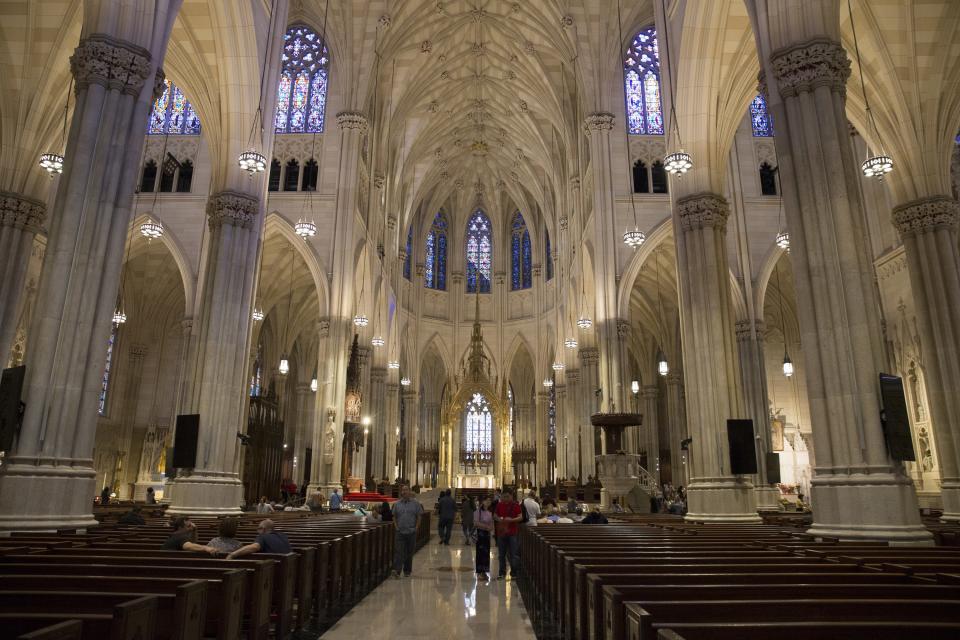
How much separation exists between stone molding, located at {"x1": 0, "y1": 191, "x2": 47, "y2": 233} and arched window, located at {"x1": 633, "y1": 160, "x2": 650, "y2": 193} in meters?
20.1

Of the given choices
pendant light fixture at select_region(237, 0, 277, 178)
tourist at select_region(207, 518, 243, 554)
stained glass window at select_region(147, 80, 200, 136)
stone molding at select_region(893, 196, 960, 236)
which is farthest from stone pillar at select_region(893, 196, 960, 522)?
stained glass window at select_region(147, 80, 200, 136)

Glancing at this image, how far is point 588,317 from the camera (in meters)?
28.9

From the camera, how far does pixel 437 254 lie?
46.8 meters

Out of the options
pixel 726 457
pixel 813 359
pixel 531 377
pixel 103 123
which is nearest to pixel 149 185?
pixel 103 123

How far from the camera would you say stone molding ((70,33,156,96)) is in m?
9.43

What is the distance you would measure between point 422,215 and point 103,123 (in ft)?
119

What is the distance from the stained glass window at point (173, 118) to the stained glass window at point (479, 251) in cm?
2349

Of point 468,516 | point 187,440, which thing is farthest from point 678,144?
point 187,440

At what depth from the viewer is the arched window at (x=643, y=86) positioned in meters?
27.0

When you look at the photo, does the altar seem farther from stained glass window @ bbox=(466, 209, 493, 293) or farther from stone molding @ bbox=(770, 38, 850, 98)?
stone molding @ bbox=(770, 38, 850, 98)

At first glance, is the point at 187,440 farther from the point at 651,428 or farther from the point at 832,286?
the point at 651,428

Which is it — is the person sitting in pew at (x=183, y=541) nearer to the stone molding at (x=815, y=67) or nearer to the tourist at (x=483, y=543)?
the tourist at (x=483, y=543)

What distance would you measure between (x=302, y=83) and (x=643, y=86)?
49.3 feet

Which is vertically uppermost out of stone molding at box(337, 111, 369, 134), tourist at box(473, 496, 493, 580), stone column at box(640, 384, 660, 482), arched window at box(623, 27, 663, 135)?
arched window at box(623, 27, 663, 135)
